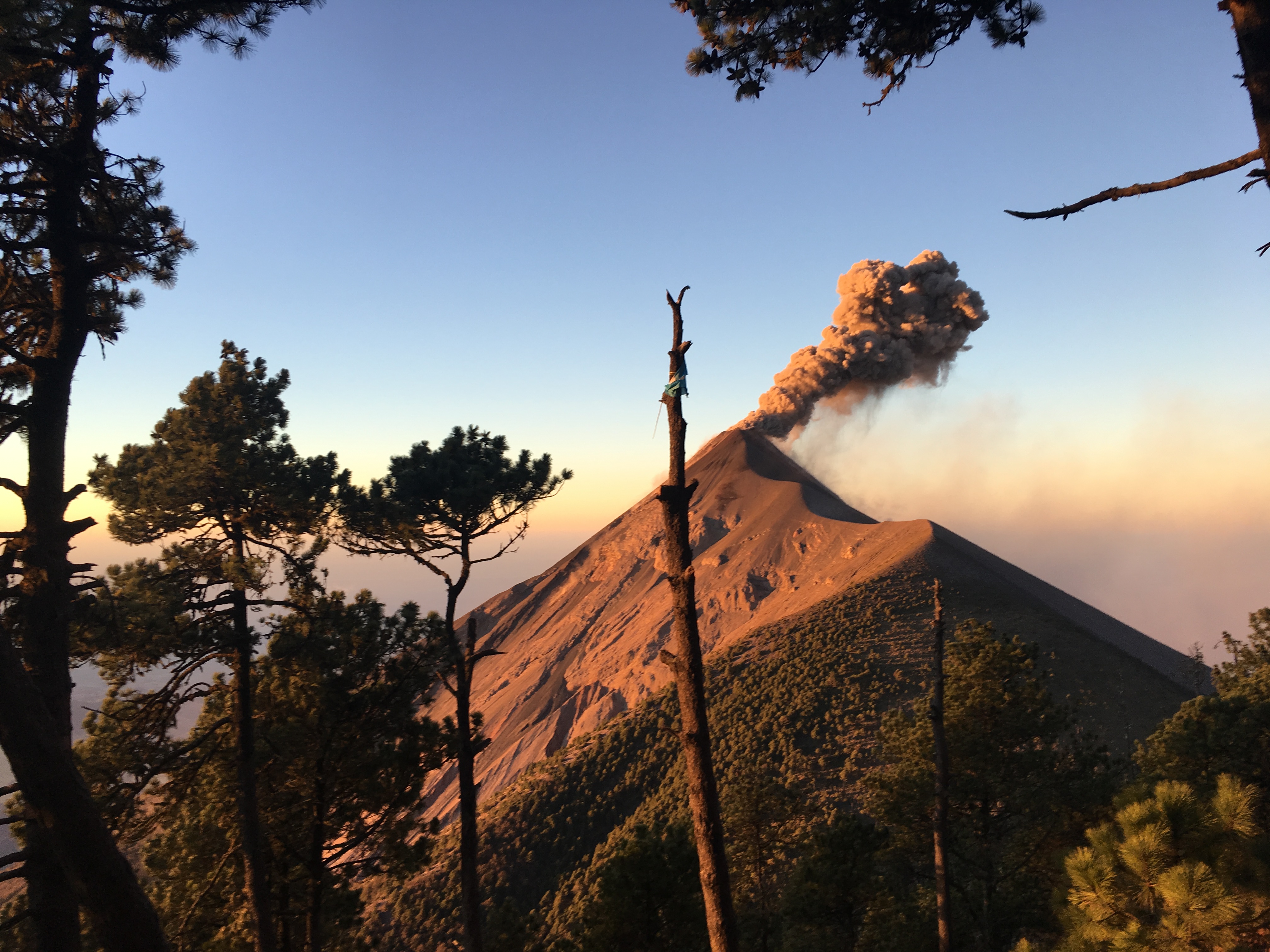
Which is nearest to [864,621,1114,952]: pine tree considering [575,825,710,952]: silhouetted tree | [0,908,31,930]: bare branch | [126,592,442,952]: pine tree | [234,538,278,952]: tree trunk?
[575,825,710,952]: silhouetted tree

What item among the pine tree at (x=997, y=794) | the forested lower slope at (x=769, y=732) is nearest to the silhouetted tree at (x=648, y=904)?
the pine tree at (x=997, y=794)

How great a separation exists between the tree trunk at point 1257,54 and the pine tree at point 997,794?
14803 millimetres

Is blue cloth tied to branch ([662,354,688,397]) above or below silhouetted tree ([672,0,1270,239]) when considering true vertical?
below

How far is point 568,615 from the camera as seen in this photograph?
8012cm

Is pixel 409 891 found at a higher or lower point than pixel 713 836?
lower

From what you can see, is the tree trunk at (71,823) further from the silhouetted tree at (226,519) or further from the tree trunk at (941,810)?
the tree trunk at (941,810)

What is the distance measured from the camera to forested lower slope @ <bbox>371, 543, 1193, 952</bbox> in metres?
34.5

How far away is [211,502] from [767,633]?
1792 inches

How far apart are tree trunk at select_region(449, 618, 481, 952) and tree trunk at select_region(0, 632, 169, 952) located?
20.9 feet

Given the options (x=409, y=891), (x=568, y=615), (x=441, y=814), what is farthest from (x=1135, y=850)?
(x=568, y=615)

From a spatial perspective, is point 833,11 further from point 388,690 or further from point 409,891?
point 409,891

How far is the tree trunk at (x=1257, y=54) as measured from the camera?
4.46m

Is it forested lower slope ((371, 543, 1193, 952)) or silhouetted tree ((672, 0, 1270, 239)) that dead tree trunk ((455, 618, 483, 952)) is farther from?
forested lower slope ((371, 543, 1193, 952))

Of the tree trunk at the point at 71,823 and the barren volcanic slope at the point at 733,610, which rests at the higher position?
the tree trunk at the point at 71,823
